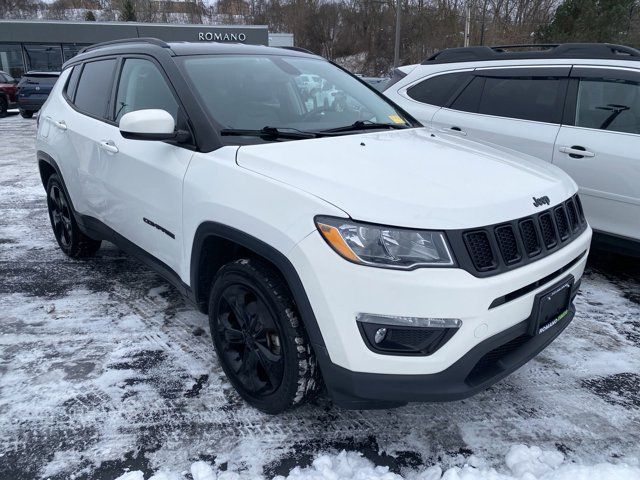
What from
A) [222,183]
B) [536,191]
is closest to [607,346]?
[536,191]

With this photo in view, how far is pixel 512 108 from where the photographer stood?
456 centimetres

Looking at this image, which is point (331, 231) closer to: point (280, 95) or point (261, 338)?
point (261, 338)

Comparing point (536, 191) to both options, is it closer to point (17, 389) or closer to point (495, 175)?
point (495, 175)

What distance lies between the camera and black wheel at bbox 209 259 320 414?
7.31 ft

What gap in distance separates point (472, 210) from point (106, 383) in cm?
209

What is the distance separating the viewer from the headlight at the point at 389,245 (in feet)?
6.43

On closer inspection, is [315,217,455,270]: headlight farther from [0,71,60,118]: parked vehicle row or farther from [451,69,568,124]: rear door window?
[0,71,60,118]: parked vehicle row

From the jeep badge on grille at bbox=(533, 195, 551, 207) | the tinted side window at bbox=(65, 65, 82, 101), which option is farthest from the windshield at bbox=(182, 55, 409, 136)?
the tinted side window at bbox=(65, 65, 82, 101)

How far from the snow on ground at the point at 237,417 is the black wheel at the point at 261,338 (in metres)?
0.18

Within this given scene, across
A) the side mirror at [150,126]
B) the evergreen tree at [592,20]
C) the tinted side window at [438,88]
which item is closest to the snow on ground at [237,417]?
the side mirror at [150,126]

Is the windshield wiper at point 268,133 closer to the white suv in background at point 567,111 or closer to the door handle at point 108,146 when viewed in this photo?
the door handle at point 108,146

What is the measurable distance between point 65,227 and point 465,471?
12.6 ft

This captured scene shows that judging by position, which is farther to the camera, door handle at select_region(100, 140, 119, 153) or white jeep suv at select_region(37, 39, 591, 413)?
door handle at select_region(100, 140, 119, 153)

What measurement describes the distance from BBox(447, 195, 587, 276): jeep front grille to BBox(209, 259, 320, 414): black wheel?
74cm
